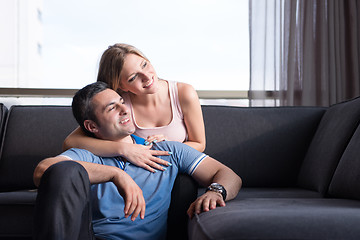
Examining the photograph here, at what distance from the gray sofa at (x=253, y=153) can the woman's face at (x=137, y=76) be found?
1.82 ft

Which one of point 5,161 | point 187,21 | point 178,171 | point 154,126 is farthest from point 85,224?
point 187,21

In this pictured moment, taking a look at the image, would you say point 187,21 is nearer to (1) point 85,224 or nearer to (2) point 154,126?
(2) point 154,126

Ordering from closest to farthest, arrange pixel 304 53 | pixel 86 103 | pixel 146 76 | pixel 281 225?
pixel 281 225, pixel 86 103, pixel 146 76, pixel 304 53

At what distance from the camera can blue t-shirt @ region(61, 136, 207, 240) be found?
4.41ft

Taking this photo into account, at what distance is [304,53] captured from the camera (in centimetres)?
324

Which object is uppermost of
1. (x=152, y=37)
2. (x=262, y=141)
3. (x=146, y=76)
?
(x=152, y=37)

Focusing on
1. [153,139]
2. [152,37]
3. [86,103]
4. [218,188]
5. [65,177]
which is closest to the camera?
[65,177]

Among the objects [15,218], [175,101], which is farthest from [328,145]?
[15,218]

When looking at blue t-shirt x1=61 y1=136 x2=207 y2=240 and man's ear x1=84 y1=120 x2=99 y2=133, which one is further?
man's ear x1=84 y1=120 x2=99 y2=133

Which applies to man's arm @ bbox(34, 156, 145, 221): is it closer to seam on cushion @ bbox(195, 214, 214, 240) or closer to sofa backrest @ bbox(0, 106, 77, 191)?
seam on cushion @ bbox(195, 214, 214, 240)

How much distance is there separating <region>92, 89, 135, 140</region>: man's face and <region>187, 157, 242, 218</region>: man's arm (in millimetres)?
315

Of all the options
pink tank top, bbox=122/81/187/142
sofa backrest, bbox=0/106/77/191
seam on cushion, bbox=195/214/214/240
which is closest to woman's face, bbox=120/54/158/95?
pink tank top, bbox=122/81/187/142

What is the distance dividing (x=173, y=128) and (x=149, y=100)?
193 millimetres

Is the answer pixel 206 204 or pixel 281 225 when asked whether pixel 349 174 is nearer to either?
pixel 206 204
